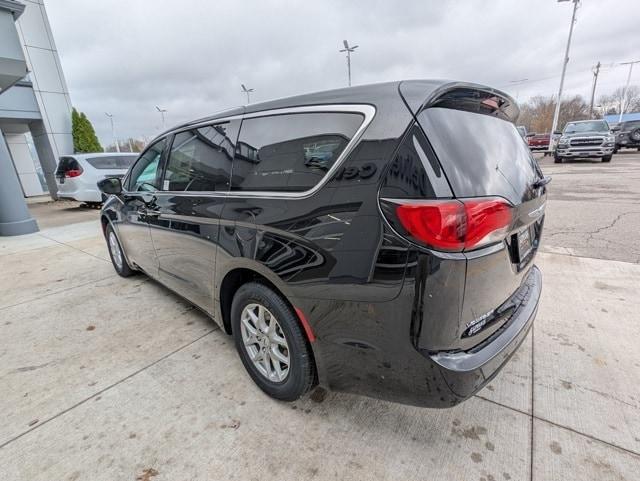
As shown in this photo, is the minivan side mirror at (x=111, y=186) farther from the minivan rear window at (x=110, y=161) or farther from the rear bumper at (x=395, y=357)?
the minivan rear window at (x=110, y=161)

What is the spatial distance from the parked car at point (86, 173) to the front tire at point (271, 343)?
28.5 feet

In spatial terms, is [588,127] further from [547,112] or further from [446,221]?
[547,112]

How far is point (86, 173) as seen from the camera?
9.08 metres

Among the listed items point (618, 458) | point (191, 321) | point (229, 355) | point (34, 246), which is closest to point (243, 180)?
point (229, 355)

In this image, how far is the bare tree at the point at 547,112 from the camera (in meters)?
55.6

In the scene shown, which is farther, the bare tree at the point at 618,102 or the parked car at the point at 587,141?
the bare tree at the point at 618,102

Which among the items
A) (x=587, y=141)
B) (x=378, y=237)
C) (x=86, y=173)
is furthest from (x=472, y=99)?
(x=587, y=141)

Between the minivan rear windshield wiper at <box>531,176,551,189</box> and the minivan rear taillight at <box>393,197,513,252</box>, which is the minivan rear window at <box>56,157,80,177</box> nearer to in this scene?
the minivan rear taillight at <box>393,197,513,252</box>

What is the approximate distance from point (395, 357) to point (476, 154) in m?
0.96

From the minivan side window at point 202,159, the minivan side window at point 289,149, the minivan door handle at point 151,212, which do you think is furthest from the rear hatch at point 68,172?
the minivan side window at point 289,149

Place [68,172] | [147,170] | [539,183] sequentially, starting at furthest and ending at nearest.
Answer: [68,172] → [147,170] → [539,183]

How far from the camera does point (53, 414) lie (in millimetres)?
1986

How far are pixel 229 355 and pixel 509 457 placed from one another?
6.07ft

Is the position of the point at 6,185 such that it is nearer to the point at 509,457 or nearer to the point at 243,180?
the point at 243,180
